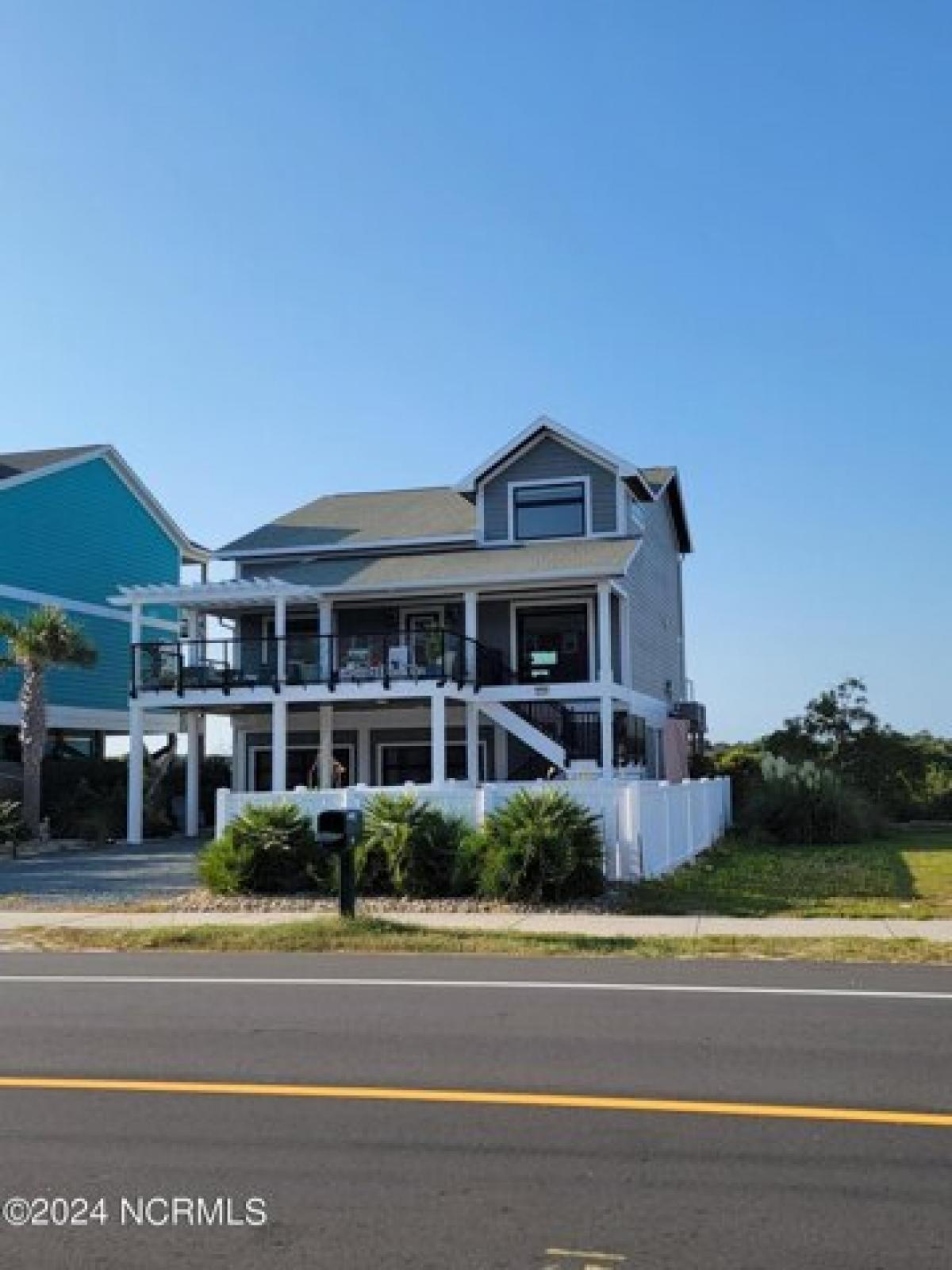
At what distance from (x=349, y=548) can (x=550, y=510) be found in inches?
197

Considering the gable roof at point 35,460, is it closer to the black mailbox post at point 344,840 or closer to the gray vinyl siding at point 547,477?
the gray vinyl siding at point 547,477

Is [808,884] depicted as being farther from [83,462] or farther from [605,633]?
[83,462]

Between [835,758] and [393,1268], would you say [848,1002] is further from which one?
[835,758]

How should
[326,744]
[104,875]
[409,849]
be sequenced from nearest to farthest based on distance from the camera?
[409,849]
[104,875]
[326,744]

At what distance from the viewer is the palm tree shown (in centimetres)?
2814

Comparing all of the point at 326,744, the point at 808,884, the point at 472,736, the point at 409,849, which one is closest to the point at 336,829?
the point at 409,849

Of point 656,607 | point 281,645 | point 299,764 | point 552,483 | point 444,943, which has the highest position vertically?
point 552,483

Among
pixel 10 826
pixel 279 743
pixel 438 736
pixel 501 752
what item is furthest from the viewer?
pixel 501 752

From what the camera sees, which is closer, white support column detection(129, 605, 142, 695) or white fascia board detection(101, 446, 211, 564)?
white support column detection(129, 605, 142, 695)

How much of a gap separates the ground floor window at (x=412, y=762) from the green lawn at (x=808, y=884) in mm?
7877

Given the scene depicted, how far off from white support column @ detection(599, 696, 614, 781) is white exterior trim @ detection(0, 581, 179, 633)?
15.3 meters

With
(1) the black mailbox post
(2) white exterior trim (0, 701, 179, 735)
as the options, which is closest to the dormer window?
(2) white exterior trim (0, 701, 179, 735)

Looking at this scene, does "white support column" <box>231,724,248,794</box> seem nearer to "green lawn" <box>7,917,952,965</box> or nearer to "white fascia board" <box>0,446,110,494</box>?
"white fascia board" <box>0,446,110,494</box>

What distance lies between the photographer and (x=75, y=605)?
36.9 metres
